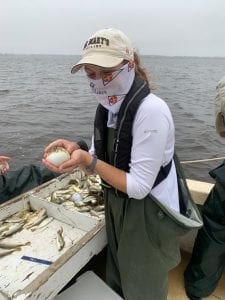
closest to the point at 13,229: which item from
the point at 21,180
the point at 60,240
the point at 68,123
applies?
the point at 60,240

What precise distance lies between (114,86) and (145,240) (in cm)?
119

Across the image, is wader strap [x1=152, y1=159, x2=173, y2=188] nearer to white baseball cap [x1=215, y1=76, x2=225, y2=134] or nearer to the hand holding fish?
the hand holding fish

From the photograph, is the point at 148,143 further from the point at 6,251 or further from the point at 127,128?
the point at 6,251

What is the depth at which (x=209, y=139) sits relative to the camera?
16.3 meters

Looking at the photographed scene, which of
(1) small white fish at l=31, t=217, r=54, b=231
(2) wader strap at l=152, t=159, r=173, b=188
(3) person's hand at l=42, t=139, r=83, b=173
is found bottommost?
(1) small white fish at l=31, t=217, r=54, b=231

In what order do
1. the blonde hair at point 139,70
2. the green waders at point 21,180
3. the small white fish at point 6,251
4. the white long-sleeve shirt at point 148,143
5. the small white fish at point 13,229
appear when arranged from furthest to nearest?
1. the green waders at point 21,180
2. the small white fish at point 13,229
3. the small white fish at point 6,251
4. the blonde hair at point 139,70
5. the white long-sleeve shirt at point 148,143

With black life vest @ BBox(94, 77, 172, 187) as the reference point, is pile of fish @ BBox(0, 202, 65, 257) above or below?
below

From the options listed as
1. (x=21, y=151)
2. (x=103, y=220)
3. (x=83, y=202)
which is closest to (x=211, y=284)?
(x=103, y=220)

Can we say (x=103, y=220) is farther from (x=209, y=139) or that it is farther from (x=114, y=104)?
(x=209, y=139)

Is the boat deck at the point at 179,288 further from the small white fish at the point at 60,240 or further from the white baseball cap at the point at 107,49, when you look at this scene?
the white baseball cap at the point at 107,49

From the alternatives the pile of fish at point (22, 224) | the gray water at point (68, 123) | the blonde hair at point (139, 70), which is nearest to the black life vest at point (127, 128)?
the blonde hair at point (139, 70)

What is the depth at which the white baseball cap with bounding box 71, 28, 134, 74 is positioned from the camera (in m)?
2.21

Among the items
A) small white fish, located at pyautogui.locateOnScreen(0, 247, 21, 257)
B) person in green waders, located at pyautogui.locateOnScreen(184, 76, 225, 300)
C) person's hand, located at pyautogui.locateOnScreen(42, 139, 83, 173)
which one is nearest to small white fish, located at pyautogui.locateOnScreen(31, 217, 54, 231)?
small white fish, located at pyautogui.locateOnScreen(0, 247, 21, 257)

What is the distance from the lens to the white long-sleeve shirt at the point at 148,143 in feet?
7.08
